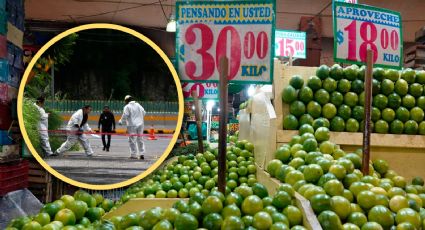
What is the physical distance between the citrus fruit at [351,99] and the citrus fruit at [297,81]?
0.37 metres

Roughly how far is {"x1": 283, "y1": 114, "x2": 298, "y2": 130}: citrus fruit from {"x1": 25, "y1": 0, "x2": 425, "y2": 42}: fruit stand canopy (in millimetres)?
5711

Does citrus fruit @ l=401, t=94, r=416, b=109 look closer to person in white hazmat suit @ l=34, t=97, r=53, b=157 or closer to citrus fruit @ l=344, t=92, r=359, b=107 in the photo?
citrus fruit @ l=344, t=92, r=359, b=107

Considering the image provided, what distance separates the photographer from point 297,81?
3141 millimetres

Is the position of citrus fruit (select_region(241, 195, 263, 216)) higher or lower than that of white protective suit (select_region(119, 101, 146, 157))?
lower

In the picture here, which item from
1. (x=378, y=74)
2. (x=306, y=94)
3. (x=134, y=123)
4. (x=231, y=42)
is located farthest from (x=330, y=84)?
(x=134, y=123)

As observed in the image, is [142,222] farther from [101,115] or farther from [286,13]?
[286,13]

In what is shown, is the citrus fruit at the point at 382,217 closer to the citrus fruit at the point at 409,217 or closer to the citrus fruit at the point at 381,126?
the citrus fruit at the point at 409,217

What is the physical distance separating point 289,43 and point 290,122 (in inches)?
172

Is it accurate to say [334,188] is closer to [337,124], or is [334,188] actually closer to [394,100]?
[337,124]

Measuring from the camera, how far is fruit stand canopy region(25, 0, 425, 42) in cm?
831

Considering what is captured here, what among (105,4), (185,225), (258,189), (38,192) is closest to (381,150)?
(258,189)

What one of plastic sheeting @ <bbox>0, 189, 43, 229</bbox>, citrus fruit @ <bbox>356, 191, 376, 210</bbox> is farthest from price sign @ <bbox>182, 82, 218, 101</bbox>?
citrus fruit @ <bbox>356, 191, 376, 210</bbox>

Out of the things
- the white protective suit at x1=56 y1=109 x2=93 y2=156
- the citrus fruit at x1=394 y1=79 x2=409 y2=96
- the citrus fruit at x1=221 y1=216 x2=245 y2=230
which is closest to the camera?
the citrus fruit at x1=221 y1=216 x2=245 y2=230

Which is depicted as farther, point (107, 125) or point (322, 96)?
point (322, 96)
